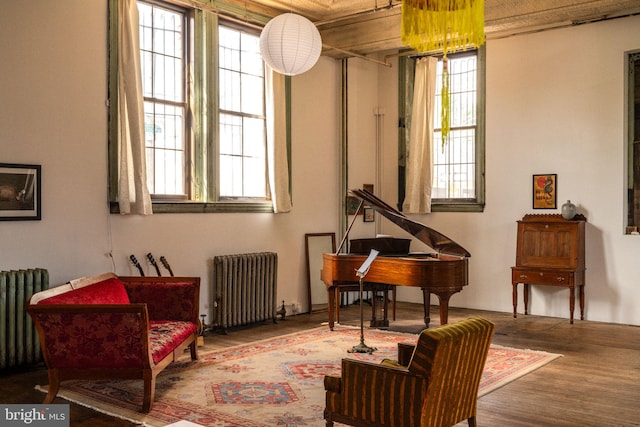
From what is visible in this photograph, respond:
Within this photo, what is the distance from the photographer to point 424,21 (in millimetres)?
5547

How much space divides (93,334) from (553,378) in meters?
3.64

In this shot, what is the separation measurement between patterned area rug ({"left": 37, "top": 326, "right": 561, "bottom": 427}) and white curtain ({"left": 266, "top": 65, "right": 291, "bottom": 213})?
1963 mm

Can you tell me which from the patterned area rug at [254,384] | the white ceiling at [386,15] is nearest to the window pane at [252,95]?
the white ceiling at [386,15]

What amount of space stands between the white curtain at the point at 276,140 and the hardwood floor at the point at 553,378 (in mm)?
1568

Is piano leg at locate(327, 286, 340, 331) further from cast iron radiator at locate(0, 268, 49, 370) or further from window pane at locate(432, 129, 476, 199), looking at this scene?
cast iron radiator at locate(0, 268, 49, 370)

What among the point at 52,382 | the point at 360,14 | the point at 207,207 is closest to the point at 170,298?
the point at 52,382

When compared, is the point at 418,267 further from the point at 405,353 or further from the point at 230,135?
the point at 230,135

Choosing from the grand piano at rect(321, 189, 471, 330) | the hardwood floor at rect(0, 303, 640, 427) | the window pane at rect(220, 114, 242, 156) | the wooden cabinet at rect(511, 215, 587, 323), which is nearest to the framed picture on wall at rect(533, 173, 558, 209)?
the wooden cabinet at rect(511, 215, 587, 323)

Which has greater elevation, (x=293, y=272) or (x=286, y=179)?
(x=286, y=179)

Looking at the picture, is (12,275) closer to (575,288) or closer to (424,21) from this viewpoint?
(424,21)

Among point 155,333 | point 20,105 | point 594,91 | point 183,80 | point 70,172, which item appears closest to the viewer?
point 155,333

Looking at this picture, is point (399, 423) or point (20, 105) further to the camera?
point (20, 105)

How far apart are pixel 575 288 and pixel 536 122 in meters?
2.16

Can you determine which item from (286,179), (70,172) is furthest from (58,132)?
(286,179)
